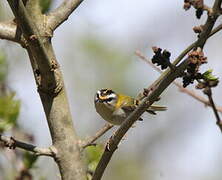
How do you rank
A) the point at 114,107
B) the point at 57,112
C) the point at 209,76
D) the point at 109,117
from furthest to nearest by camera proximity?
the point at 114,107 < the point at 109,117 < the point at 57,112 < the point at 209,76

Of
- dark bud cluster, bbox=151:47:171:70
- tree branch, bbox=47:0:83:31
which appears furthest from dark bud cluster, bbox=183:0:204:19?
tree branch, bbox=47:0:83:31

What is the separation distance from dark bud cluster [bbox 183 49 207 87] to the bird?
219 centimetres

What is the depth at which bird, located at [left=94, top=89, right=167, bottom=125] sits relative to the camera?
4121 millimetres

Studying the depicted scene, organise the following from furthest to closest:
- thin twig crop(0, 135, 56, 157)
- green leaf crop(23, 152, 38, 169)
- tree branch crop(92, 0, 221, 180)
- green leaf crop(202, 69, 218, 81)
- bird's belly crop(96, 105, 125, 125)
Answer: bird's belly crop(96, 105, 125, 125)
green leaf crop(23, 152, 38, 169)
thin twig crop(0, 135, 56, 157)
green leaf crop(202, 69, 218, 81)
tree branch crop(92, 0, 221, 180)

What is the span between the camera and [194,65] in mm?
1703

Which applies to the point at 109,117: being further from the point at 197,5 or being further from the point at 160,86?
the point at 197,5

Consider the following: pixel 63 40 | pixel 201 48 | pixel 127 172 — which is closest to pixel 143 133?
pixel 127 172

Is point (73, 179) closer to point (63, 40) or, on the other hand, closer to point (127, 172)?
point (127, 172)

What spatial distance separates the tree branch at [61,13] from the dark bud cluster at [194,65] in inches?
36.4

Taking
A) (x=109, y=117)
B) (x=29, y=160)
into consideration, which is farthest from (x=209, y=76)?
(x=109, y=117)

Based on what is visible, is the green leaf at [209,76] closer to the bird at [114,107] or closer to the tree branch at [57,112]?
the tree branch at [57,112]

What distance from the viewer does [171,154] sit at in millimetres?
13836

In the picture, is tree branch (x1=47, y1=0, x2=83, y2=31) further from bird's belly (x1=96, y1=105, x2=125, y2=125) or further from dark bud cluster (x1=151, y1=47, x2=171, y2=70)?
bird's belly (x1=96, y1=105, x2=125, y2=125)

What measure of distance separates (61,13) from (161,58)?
34.7 inches
